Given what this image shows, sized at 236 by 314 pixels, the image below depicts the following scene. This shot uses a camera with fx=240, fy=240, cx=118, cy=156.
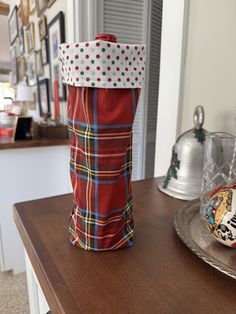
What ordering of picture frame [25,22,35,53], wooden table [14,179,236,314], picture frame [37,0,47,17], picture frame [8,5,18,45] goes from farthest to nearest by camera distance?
picture frame [8,5,18,45] < picture frame [25,22,35,53] < picture frame [37,0,47,17] < wooden table [14,179,236,314]

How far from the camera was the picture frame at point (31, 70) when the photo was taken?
2.52m

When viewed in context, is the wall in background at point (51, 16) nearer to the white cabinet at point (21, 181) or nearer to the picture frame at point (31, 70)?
the picture frame at point (31, 70)

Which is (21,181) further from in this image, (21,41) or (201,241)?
(21,41)

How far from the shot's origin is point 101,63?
0.33 metres

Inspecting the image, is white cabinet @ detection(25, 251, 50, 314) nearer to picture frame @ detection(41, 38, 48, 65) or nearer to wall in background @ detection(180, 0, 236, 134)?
wall in background @ detection(180, 0, 236, 134)

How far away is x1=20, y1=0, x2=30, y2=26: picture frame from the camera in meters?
2.40

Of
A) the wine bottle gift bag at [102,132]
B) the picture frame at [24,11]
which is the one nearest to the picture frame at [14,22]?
the picture frame at [24,11]

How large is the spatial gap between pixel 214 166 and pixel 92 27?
119cm

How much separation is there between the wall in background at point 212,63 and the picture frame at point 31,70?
7.06 ft

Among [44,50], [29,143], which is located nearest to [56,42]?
[44,50]

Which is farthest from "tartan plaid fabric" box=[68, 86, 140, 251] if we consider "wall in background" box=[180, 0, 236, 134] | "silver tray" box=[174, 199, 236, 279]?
"wall in background" box=[180, 0, 236, 134]

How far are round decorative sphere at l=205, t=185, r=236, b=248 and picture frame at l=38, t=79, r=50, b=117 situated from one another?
80.6 inches

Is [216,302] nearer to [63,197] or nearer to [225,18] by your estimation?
[63,197]

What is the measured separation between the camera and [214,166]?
1.79 ft
